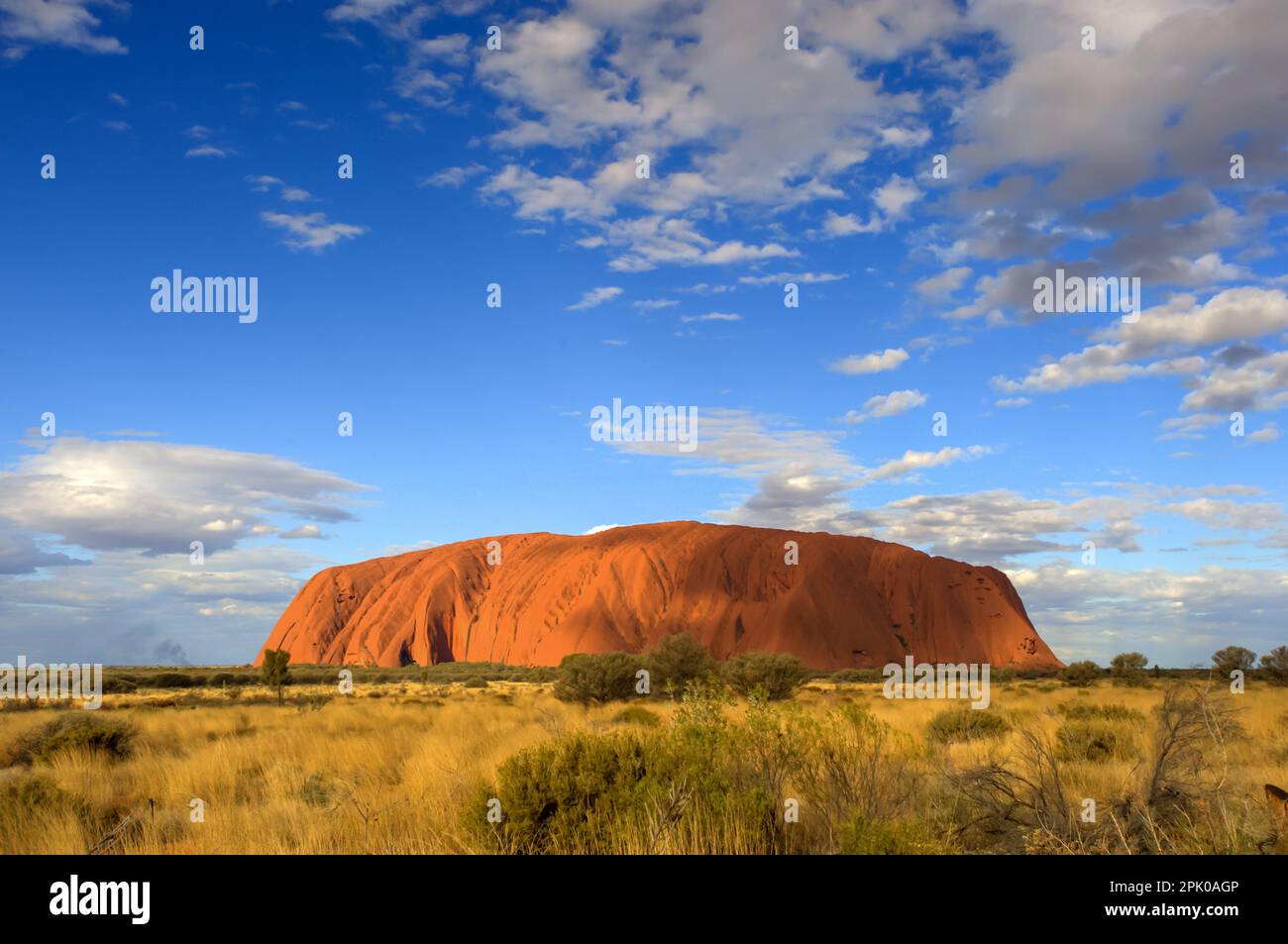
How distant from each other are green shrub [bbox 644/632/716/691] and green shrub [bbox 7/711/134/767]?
23004 millimetres

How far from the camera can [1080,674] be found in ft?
158

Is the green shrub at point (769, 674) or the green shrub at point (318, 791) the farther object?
the green shrub at point (769, 674)

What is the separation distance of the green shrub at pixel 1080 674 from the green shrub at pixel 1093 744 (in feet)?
121

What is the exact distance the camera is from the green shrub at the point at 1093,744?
43.7ft

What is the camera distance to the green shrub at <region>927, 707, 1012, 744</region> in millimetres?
17391

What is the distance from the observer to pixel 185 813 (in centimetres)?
959

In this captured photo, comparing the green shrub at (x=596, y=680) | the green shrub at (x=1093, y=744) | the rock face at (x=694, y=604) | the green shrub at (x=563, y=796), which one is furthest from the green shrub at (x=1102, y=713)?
the rock face at (x=694, y=604)

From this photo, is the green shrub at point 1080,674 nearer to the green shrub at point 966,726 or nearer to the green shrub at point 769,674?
the green shrub at point 769,674

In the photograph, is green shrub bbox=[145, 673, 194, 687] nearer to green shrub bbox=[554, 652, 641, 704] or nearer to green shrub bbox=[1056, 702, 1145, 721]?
green shrub bbox=[554, 652, 641, 704]

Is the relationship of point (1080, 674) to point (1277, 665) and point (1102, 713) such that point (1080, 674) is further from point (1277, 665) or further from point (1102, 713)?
point (1102, 713)

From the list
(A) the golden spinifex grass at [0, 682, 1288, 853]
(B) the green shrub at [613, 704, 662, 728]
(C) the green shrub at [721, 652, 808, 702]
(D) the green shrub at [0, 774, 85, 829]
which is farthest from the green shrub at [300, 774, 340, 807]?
(C) the green shrub at [721, 652, 808, 702]
